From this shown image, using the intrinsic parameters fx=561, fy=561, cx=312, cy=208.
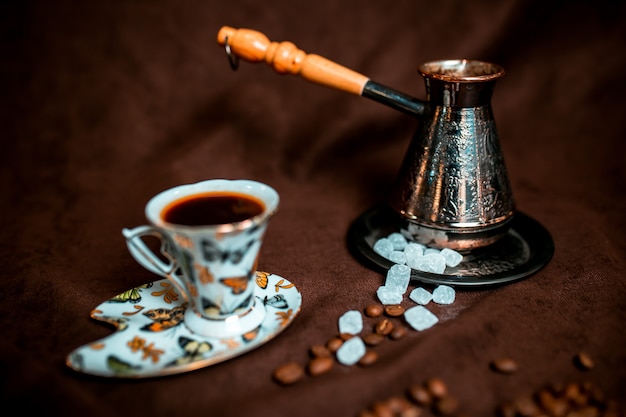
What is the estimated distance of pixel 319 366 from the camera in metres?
0.75

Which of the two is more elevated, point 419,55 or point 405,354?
point 419,55

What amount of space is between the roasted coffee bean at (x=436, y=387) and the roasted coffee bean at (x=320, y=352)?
0.14 meters

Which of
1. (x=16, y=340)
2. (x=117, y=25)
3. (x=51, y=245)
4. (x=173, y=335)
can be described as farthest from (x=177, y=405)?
(x=117, y=25)

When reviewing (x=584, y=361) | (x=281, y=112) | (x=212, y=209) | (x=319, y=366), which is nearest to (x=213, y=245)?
(x=212, y=209)

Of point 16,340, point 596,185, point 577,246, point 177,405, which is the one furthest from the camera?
point 596,185

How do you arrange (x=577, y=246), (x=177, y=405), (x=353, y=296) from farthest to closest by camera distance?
(x=577, y=246) < (x=353, y=296) < (x=177, y=405)

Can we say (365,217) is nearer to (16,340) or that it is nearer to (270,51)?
(270,51)

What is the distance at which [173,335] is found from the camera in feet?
2.57

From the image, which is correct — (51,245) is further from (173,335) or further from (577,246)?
(577,246)

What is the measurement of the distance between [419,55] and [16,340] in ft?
3.69

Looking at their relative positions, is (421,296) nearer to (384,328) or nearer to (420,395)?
(384,328)

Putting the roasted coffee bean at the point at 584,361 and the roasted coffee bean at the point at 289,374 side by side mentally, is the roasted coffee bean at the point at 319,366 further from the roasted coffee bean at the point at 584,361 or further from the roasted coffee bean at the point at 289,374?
the roasted coffee bean at the point at 584,361

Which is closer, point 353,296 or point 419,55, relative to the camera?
point 353,296

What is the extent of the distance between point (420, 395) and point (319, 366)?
0.14 metres
